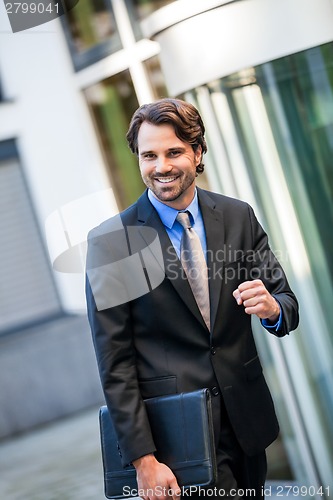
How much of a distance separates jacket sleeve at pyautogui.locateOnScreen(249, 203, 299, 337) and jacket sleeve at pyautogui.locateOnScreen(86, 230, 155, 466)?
15.2 inches

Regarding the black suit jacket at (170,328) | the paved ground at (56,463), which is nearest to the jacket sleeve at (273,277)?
the black suit jacket at (170,328)

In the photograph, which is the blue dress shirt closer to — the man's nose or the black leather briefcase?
the man's nose

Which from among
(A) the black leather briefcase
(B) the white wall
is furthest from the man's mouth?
(B) the white wall

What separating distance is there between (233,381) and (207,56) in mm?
1571

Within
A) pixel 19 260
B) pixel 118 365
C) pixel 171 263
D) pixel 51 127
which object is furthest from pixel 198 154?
pixel 19 260

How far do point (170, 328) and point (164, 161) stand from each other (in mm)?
429

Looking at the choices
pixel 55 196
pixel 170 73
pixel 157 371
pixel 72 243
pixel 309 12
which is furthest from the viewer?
pixel 55 196

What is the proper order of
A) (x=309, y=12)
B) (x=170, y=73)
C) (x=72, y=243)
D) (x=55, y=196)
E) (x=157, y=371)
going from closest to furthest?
1. (x=157, y=371)
2. (x=309, y=12)
3. (x=170, y=73)
4. (x=72, y=243)
5. (x=55, y=196)

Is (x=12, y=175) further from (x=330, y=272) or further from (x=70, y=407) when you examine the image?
(x=330, y=272)

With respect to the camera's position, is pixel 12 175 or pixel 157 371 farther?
pixel 12 175

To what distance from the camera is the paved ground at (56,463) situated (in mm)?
5117

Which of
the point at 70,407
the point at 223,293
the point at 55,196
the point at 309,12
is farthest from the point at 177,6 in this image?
the point at 70,407

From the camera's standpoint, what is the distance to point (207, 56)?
3.46 m

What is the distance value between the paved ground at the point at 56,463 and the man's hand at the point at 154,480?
207 cm
